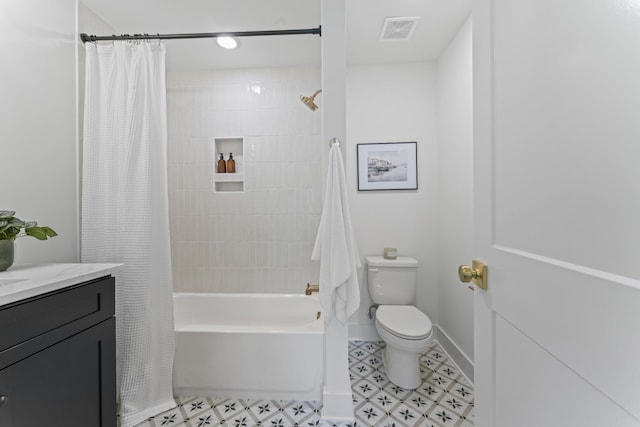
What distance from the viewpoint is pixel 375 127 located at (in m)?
A: 2.53

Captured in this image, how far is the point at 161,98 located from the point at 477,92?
1705mm

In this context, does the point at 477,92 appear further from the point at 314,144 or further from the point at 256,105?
the point at 256,105

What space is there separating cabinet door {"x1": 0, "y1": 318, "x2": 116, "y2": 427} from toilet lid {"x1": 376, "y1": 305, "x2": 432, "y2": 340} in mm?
1528

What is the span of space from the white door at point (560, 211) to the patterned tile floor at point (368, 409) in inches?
42.2

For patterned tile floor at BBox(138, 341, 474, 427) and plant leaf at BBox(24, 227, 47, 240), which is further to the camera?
patterned tile floor at BBox(138, 341, 474, 427)

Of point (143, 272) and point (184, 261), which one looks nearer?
point (143, 272)

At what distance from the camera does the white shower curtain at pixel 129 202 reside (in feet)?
5.21

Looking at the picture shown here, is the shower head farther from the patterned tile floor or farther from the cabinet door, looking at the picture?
the patterned tile floor

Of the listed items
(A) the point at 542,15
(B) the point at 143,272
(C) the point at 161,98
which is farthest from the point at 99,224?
(A) the point at 542,15

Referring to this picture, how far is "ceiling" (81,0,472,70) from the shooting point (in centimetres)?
178

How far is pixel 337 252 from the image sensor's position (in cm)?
155

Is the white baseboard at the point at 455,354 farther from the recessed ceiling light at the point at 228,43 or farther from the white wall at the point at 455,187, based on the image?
the recessed ceiling light at the point at 228,43

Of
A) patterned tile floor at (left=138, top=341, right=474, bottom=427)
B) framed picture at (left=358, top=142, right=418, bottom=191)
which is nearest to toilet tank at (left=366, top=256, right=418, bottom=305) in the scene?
patterned tile floor at (left=138, top=341, right=474, bottom=427)

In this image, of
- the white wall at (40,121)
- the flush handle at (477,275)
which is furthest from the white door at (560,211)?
the white wall at (40,121)
